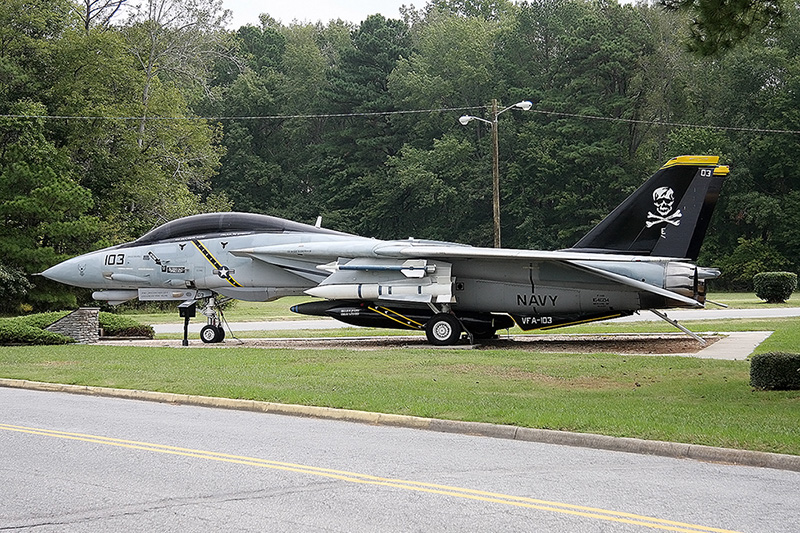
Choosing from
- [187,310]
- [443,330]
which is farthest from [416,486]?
[187,310]

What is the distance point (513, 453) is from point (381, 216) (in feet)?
206

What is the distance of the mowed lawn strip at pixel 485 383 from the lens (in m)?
10.0

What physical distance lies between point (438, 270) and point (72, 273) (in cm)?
999

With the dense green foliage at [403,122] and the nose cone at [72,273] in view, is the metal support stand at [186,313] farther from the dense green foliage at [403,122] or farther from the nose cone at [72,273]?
the dense green foliage at [403,122]

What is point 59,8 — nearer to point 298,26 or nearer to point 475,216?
point 475,216

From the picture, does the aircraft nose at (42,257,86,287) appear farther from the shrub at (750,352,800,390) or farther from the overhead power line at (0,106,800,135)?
the overhead power line at (0,106,800,135)

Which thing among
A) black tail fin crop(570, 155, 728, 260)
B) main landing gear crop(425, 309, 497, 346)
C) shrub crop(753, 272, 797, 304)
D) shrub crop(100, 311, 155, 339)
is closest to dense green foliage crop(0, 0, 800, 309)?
shrub crop(100, 311, 155, 339)

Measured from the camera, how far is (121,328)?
2566cm

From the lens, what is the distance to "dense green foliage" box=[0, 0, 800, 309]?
4316 centimetres

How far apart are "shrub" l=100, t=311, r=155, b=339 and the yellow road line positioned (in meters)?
16.0

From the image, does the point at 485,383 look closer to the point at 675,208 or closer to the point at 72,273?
the point at 675,208

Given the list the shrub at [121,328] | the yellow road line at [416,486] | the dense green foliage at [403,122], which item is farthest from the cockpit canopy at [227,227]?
the dense green foliage at [403,122]

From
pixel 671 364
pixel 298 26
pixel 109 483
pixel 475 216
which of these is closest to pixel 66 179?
pixel 671 364

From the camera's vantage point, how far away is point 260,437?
388 inches
